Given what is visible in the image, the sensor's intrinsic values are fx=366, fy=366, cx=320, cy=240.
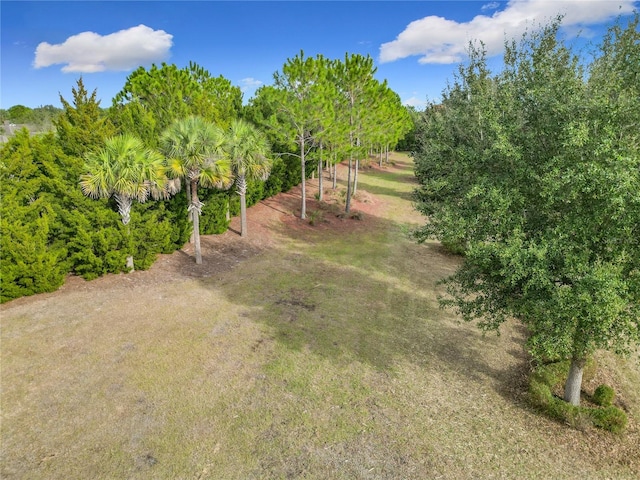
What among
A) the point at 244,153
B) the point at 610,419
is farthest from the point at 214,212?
the point at 610,419

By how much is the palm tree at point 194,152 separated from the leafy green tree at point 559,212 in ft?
36.2

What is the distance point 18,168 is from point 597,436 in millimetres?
19039

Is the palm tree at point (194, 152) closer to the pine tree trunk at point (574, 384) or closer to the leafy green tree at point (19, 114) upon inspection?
the pine tree trunk at point (574, 384)

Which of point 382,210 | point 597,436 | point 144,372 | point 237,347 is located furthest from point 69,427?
point 382,210

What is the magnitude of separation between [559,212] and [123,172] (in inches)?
564

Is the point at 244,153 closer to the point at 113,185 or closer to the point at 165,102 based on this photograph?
the point at 165,102

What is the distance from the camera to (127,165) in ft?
47.0

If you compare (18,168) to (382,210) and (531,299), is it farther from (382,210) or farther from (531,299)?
(382,210)

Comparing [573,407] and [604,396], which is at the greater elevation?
[573,407]

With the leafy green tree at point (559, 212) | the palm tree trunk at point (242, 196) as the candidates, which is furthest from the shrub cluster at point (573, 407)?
the palm tree trunk at point (242, 196)

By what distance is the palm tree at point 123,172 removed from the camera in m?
14.1

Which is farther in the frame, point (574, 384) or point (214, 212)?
point (214, 212)

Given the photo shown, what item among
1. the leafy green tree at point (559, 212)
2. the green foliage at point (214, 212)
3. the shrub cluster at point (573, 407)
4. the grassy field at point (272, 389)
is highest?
the leafy green tree at point (559, 212)

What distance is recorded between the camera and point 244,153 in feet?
64.9
